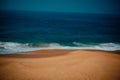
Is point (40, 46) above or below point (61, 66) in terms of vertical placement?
above

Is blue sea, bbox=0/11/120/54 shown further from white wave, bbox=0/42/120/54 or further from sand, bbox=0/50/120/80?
sand, bbox=0/50/120/80

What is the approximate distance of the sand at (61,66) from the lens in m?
2.91

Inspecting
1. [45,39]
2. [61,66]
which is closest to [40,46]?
[45,39]

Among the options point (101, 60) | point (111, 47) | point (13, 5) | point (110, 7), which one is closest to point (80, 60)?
point (101, 60)

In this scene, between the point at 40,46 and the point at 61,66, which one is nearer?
the point at 61,66

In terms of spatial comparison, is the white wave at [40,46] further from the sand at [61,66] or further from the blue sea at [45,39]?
the sand at [61,66]

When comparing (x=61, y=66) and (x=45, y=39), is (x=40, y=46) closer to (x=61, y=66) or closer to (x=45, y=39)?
(x=45, y=39)

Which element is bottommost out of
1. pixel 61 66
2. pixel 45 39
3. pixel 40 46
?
pixel 61 66

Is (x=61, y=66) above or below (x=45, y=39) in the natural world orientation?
below

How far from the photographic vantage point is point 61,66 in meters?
3.00

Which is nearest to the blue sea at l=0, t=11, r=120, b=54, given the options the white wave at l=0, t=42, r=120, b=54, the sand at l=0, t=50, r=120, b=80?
the white wave at l=0, t=42, r=120, b=54

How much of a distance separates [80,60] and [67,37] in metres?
0.95

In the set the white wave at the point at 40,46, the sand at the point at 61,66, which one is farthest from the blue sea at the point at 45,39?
the sand at the point at 61,66

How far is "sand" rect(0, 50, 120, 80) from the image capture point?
9.56ft
